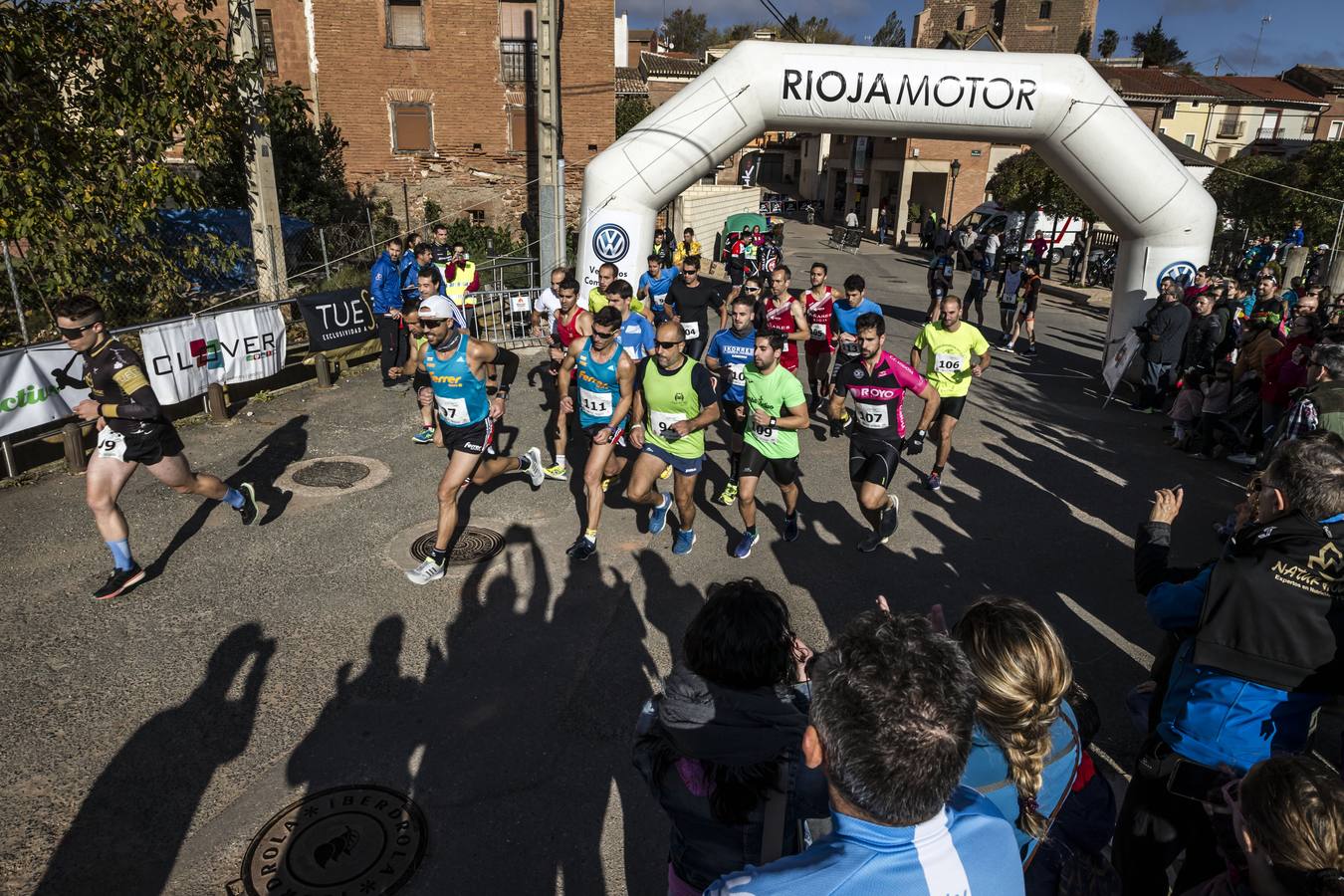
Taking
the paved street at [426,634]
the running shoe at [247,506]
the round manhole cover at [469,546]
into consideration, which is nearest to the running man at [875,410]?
the paved street at [426,634]

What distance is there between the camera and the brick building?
21.9m

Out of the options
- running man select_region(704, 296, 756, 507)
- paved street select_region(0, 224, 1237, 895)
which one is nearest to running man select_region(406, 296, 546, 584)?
paved street select_region(0, 224, 1237, 895)

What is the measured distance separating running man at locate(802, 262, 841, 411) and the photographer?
22.8ft

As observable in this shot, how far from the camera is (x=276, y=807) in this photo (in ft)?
12.4

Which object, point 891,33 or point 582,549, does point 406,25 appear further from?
point 891,33

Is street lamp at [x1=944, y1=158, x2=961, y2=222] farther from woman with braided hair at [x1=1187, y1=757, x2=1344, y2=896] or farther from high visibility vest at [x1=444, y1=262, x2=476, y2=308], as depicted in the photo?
woman with braided hair at [x1=1187, y1=757, x2=1344, y2=896]

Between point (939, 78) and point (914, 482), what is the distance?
648 centimetres

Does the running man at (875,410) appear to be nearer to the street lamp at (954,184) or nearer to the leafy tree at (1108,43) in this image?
the street lamp at (954,184)

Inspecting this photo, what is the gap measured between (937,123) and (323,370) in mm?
9455

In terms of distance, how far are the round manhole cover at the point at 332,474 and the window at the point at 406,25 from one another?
18.3 metres

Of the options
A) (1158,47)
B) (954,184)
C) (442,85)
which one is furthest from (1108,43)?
(442,85)

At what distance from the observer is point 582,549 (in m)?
6.31

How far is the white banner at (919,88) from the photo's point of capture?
11117 millimetres

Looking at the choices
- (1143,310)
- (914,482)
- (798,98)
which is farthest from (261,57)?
(1143,310)
